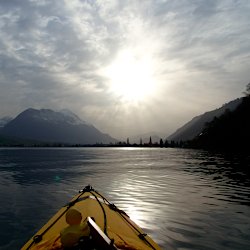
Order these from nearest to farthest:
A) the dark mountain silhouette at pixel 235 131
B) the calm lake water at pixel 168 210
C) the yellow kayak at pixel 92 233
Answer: the yellow kayak at pixel 92 233, the calm lake water at pixel 168 210, the dark mountain silhouette at pixel 235 131

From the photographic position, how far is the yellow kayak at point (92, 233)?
10156 mm

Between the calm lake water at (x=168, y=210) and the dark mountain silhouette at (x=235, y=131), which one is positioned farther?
the dark mountain silhouette at (x=235, y=131)

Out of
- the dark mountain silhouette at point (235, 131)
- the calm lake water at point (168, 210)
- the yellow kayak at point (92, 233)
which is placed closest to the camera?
the yellow kayak at point (92, 233)

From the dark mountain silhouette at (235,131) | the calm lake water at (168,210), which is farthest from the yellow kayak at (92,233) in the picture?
the dark mountain silhouette at (235,131)

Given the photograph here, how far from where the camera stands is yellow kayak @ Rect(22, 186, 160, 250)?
1016 cm

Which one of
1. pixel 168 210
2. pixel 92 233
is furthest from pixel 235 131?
pixel 92 233

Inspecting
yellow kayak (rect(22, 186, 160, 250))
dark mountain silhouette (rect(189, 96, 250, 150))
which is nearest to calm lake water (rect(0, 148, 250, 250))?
yellow kayak (rect(22, 186, 160, 250))

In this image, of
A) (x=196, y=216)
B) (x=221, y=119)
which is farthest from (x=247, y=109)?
(x=196, y=216)

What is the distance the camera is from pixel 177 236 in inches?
693

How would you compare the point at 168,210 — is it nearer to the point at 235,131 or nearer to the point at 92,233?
the point at 92,233

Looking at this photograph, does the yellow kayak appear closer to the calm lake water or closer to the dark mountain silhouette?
the calm lake water

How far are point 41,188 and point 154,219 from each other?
70.4 feet

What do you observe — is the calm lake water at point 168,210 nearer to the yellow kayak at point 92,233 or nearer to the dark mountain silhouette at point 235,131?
the yellow kayak at point 92,233

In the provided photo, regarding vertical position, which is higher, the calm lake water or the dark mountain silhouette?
the dark mountain silhouette
